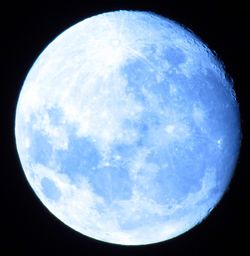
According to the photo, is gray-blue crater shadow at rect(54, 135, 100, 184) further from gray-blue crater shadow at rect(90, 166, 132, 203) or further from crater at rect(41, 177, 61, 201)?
crater at rect(41, 177, 61, 201)

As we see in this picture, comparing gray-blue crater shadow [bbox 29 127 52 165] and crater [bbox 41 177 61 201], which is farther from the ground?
gray-blue crater shadow [bbox 29 127 52 165]

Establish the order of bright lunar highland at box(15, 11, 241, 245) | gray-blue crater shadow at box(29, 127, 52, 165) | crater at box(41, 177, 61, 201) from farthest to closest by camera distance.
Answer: crater at box(41, 177, 61, 201) < gray-blue crater shadow at box(29, 127, 52, 165) < bright lunar highland at box(15, 11, 241, 245)

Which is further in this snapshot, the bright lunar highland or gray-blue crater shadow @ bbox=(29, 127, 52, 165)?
gray-blue crater shadow @ bbox=(29, 127, 52, 165)

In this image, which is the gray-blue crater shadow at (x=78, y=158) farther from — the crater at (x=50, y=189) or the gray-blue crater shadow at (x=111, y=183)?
the crater at (x=50, y=189)

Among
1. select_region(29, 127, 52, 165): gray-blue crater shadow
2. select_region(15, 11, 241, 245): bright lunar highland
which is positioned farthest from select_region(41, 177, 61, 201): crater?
select_region(29, 127, 52, 165): gray-blue crater shadow

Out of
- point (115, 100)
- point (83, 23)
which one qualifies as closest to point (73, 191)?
point (115, 100)

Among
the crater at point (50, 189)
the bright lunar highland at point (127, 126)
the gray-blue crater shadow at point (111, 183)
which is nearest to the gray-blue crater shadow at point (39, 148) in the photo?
the bright lunar highland at point (127, 126)

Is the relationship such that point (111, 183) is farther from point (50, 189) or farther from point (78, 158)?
point (50, 189)

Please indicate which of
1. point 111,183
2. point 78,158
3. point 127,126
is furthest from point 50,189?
point 127,126

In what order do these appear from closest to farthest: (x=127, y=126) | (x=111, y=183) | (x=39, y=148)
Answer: (x=127, y=126), (x=111, y=183), (x=39, y=148)
